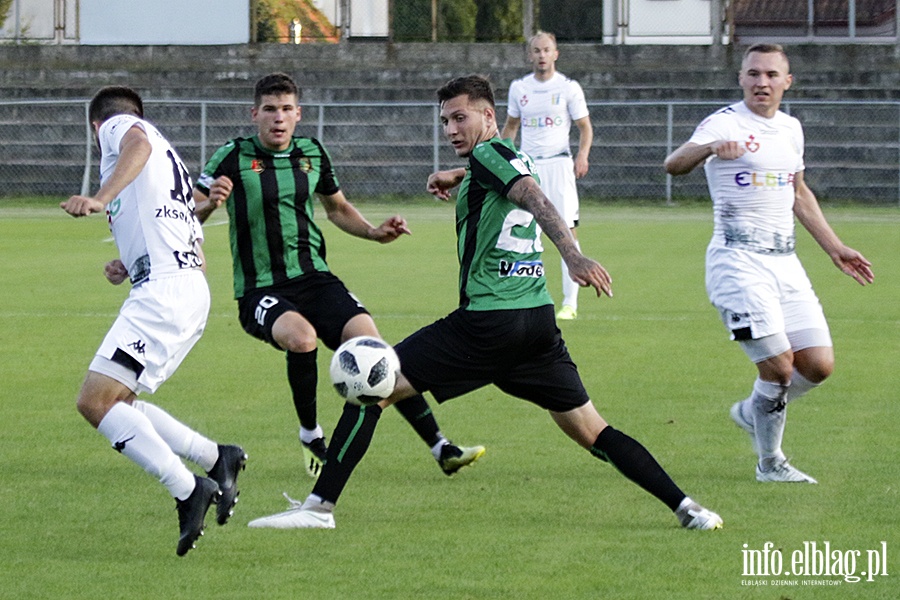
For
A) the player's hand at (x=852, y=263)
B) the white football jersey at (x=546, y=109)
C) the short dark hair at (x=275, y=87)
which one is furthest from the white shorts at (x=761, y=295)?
the white football jersey at (x=546, y=109)

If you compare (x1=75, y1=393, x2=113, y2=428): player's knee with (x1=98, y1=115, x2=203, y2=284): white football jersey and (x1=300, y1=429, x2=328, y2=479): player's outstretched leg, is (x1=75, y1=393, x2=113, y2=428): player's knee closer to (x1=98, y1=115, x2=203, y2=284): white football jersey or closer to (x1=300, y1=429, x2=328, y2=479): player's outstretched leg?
(x1=98, y1=115, x2=203, y2=284): white football jersey

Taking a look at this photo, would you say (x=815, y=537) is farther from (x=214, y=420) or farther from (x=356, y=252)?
(x=356, y=252)

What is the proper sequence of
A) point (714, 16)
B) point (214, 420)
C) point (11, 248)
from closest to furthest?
point (214, 420)
point (11, 248)
point (714, 16)

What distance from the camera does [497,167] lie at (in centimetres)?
570

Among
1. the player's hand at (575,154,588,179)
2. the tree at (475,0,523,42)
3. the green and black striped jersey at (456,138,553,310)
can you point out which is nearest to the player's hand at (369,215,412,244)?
the green and black striped jersey at (456,138,553,310)

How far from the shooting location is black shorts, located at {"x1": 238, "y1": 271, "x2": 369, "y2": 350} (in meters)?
7.23

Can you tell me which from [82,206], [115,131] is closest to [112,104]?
[115,131]

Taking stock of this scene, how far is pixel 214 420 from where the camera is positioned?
8.33m

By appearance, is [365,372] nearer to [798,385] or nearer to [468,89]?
[468,89]

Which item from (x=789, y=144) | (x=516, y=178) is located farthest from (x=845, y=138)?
(x=516, y=178)

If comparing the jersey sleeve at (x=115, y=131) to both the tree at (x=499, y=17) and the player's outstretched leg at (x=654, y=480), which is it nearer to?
the player's outstretched leg at (x=654, y=480)

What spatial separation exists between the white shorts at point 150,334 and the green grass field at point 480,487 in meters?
0.67

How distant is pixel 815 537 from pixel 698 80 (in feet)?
79.5

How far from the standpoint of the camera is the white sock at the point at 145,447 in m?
5.64
